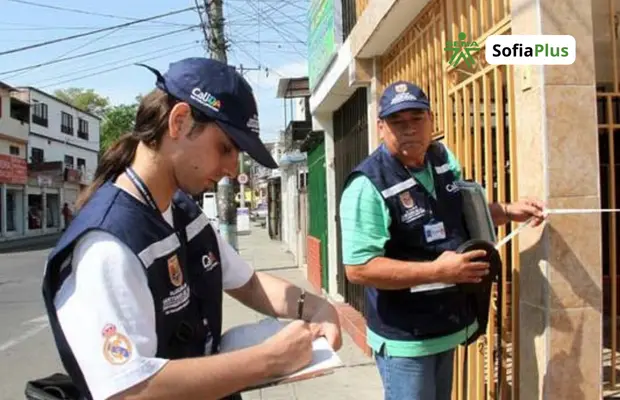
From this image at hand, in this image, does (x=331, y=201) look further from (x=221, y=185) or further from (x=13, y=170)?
(x=13, y=170)

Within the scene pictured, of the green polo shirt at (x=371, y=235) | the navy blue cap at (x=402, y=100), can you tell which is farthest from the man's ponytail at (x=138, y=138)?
the navy blue cap at (x=402, y=100)

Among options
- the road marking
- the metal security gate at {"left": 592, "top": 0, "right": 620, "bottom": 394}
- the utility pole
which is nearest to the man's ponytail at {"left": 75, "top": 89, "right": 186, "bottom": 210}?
the metal security gate at {"left": 592, "top": 0, "right": 620, "bottom": 394}

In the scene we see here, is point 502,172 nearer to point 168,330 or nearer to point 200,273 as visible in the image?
point 200,273

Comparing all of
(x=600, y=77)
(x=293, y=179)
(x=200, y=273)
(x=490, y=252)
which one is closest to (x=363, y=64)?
(x=600, y=77)

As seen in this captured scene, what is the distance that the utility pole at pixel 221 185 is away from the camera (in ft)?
34.5

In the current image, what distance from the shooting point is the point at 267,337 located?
1.54 meters

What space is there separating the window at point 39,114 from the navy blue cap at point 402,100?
4115cm

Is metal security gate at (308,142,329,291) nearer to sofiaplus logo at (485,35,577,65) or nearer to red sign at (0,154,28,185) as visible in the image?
sofiaplus logo at (485,35,577,65)

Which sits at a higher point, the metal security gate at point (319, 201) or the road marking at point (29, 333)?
the metal security gate at point (319, 201)

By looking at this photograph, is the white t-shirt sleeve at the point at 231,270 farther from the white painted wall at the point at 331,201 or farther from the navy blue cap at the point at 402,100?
the white painted wall at the point at 331,201

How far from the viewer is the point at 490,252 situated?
2348 mm

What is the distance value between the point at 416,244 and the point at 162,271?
1321 millimetres

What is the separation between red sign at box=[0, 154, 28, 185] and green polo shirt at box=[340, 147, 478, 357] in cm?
3230

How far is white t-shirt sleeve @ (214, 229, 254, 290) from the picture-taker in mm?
1876
